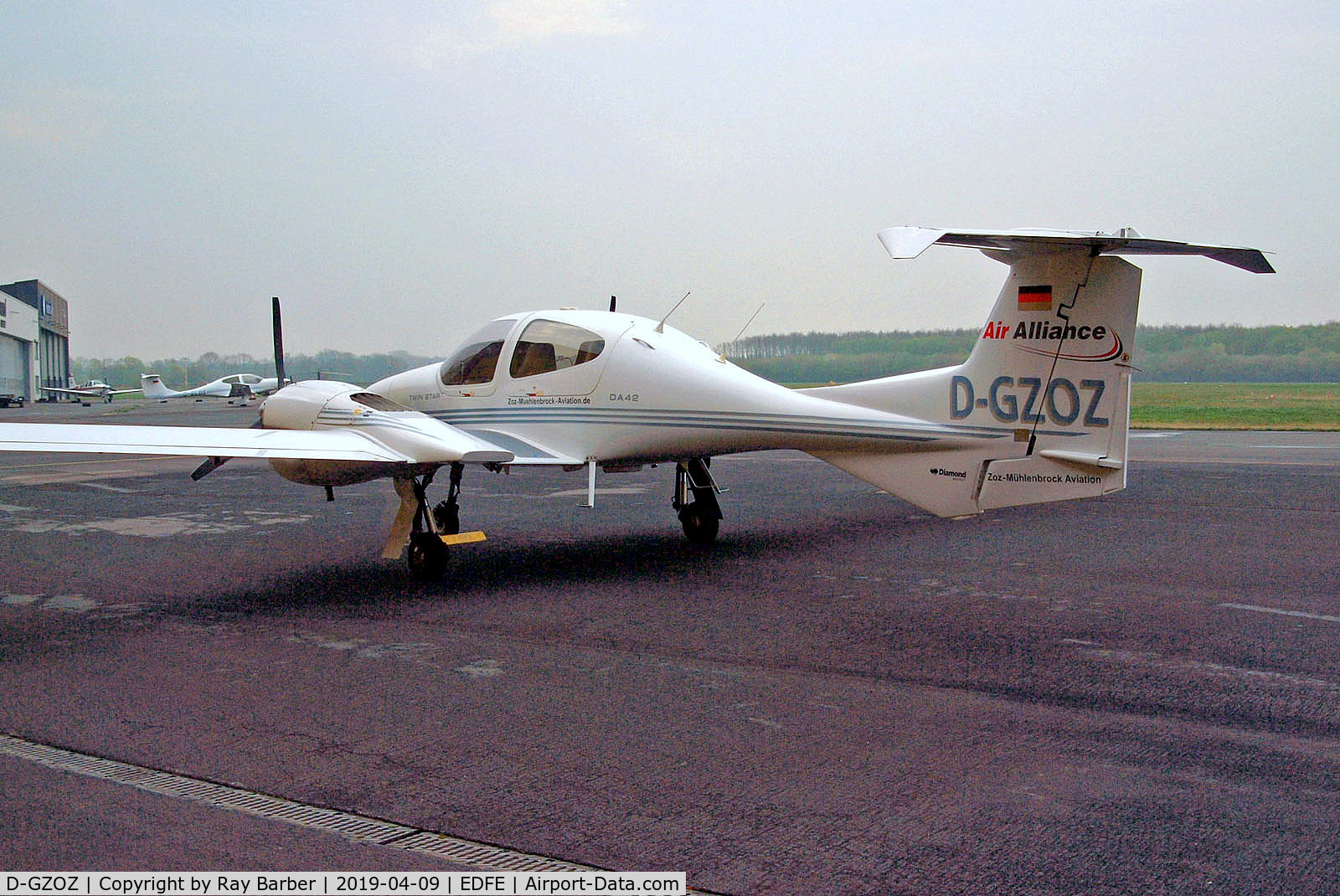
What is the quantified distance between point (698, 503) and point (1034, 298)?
14.2 ft

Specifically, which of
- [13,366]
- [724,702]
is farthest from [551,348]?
[13,366]

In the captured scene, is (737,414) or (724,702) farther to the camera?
(737,414)

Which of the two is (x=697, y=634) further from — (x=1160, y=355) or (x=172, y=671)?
(x=1160, y=355)

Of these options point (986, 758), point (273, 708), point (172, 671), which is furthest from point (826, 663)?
point (172, 671)

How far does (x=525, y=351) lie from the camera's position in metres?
11.1

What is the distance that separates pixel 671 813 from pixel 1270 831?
7.96ft

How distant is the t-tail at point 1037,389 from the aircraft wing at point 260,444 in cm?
357

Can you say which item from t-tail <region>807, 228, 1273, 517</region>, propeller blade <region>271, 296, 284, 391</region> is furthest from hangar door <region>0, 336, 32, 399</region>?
t-tail <region>807, 228, 1273, 517</region>

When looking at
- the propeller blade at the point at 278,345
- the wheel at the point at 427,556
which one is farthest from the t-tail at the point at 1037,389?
the propeller blade at the point at 278,345

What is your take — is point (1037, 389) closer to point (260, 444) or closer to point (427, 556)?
point (427, 556)

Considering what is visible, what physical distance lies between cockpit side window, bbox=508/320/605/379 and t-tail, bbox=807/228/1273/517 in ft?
8.68

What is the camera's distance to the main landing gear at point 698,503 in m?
11.8

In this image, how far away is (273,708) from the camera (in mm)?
5980

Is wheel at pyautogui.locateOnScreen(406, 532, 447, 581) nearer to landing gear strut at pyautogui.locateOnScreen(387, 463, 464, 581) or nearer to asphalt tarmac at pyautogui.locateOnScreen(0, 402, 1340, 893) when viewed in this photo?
landing gear strut at pyautogui.locateOnScreen(387, 463, 464, 581)
